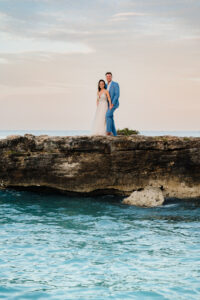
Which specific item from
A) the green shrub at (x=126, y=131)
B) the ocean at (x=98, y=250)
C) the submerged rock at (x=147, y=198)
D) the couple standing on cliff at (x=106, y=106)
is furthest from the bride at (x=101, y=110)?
the ocean at (x=98, y=250)

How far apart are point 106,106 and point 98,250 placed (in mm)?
9671

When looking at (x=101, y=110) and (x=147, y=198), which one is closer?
(x=147, y=198)

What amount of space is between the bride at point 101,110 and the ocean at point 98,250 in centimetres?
382

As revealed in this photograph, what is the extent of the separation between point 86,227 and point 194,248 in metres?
3.73

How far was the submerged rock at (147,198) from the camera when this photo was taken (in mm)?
16812

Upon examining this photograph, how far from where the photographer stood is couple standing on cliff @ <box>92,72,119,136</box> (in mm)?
18922

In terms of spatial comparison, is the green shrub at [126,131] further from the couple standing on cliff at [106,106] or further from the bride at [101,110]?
the bride at [101,110]

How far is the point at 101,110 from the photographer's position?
1916cm

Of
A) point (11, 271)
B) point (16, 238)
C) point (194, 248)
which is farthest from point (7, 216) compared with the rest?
point (194, 248)

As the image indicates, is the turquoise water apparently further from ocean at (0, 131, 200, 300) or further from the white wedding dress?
the white wedding dress

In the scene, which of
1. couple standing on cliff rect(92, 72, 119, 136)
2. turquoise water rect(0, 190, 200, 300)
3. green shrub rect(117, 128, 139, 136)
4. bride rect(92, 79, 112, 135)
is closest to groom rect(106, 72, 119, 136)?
couple standing on cliff rect(92, 72, 119, 136)

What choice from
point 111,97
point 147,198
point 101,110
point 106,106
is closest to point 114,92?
point 111,97

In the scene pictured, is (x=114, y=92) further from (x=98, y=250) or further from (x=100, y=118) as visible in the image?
(x=98, y=250)

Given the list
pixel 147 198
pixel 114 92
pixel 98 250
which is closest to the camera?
pixel 98 250
